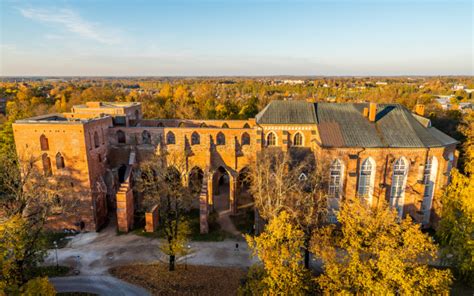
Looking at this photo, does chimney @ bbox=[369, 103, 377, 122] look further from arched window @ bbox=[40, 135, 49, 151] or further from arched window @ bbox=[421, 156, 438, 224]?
arched window @ bbox=[40, 135, 49, 151]

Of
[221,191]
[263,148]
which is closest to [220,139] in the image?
[263,148]

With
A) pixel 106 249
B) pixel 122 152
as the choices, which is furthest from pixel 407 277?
pixel 122 152

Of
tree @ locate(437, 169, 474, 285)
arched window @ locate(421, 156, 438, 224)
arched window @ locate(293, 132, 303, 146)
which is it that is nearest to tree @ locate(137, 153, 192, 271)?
arched window @ locate(293, 132, 303, 146)

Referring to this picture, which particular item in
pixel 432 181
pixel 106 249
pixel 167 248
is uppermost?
pixel 432 181

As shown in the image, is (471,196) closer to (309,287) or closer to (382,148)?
(382,148)

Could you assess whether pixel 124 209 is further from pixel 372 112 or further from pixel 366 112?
pixel 372 112

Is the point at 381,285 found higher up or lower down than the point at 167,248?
higher up
